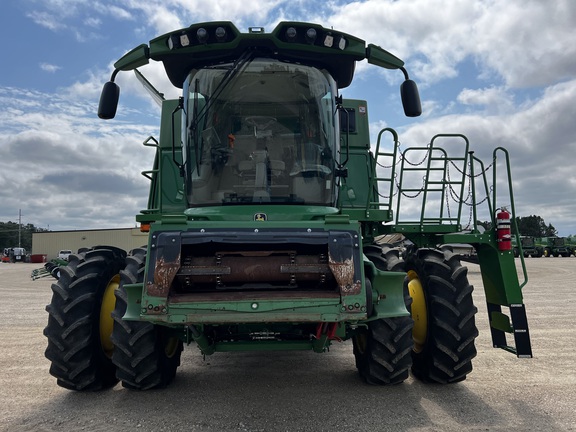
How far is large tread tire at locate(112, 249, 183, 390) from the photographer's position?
430 cm

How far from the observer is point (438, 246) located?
6.12m

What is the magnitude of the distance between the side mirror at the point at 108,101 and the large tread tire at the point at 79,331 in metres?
1.46

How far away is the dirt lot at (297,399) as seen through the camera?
3.96 meters

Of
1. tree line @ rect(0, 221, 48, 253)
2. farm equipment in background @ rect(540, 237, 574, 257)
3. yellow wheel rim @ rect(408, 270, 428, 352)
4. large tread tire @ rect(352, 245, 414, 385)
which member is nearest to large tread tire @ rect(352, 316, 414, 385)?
large tread tire @ rect(352, 245, 414, 385)

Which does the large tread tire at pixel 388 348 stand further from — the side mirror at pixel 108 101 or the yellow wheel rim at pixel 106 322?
the side mirror at pixel 108 101

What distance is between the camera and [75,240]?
5912 cm

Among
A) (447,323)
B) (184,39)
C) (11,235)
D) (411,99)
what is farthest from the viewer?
(11,235)

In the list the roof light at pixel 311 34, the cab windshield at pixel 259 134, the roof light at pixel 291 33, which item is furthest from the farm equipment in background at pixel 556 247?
the roof light at pixel 291 33

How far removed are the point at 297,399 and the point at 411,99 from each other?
308 centimetres

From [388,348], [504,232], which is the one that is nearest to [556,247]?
[504,232]

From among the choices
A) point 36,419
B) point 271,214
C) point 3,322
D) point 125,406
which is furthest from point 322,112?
point 3,322

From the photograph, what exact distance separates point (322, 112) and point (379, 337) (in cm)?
221

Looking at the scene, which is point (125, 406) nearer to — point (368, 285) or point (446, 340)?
point (368, 285)

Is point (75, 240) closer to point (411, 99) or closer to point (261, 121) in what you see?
point (261, 121)
